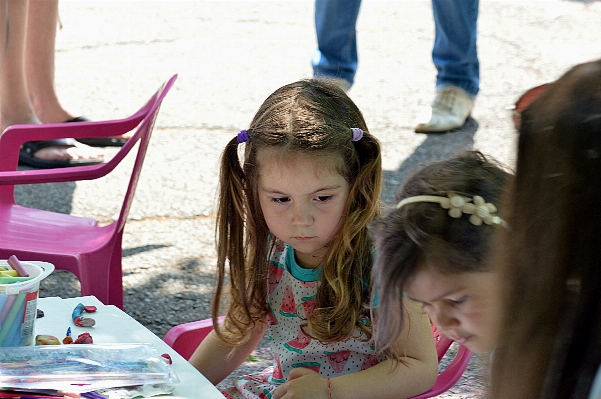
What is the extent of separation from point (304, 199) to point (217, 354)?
1.66 feet

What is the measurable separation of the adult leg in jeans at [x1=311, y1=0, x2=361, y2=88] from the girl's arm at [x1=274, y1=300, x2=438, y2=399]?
2719 millimetres

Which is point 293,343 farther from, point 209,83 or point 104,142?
point 209,83

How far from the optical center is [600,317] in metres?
1.01

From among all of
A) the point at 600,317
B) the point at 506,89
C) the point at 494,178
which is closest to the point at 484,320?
the point at 494,178

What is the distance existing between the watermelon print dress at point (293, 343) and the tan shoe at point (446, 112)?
267cm

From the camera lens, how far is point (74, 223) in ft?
9.93

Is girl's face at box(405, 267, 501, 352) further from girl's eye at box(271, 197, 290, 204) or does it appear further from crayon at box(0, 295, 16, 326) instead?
crayon at box(0, 295, 16, 326)

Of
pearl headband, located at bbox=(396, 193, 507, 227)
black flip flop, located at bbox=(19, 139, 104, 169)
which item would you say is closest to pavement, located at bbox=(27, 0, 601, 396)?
black flip flop, located at bbox=(19, 139, 104, 169)

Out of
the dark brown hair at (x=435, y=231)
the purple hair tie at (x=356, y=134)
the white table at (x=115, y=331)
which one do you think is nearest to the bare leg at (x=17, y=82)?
the white table at (x=115, y=331)

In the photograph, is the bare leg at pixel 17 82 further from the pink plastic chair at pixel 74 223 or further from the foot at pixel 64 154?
the pink plastic chair at pixel 74 223

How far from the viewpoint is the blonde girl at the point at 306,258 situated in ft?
6.51

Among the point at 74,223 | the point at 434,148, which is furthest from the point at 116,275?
the point at 434,148

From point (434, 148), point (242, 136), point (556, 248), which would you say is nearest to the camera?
point (556, 248)

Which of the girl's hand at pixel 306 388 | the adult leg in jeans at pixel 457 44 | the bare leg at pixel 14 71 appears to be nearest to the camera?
the girl's hand at pixel 306 388
